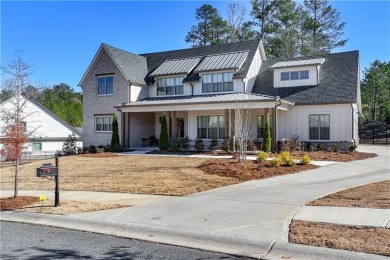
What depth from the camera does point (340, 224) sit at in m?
6.45

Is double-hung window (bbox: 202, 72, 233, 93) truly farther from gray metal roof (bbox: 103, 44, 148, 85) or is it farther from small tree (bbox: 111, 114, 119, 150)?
small tree (bbox: 111, 114, 119, 150)

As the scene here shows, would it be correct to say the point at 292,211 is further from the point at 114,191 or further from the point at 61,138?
the point at 61,138

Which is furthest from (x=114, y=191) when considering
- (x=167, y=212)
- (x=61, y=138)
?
(x=61, y=138)

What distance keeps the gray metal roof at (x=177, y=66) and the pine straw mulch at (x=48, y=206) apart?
2048cm

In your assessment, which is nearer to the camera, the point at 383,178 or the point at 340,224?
the point at 340,224

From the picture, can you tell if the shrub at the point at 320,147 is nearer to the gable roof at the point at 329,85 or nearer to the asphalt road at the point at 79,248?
the gable roof at the point at 329,85

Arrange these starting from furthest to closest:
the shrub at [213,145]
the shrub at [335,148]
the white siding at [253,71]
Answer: the white siding at [253,71] < the shrub at [213,145] < the shrub at [335,148]

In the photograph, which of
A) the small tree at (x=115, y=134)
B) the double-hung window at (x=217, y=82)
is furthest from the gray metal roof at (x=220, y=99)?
the small tree at (x=115, y=134)

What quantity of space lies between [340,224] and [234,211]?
7.41ft

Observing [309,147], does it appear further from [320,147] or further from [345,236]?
[345,236]

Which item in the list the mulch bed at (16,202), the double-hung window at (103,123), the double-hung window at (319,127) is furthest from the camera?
the double-hung window at (103,123)

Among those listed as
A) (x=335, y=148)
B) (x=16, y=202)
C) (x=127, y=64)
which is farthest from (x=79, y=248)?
(x=127, y=64)

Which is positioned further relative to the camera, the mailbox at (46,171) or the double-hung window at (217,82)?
the double-hung window at (217,82)

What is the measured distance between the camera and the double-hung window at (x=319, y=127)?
954 inches
